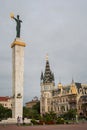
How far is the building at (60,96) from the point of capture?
112 meters

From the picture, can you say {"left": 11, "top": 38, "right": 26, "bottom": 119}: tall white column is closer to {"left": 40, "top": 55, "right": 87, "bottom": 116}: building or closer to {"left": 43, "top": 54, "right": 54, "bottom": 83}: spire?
{"left": 40, "top": 55, "right": 87, "bottom": 116}: building

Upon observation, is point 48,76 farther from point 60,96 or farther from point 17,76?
point 17,76

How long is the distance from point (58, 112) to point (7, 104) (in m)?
33.1

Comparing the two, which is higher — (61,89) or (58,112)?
(61,89)

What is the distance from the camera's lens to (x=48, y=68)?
448ft

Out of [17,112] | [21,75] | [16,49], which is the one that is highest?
[16,49]

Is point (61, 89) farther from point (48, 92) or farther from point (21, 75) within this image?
point (21, 75)

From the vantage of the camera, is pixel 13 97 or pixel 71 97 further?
pixel 71 97

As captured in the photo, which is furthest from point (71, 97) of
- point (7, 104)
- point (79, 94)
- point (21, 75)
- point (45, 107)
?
point (21, 75)

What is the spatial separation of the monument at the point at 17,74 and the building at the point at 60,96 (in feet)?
207

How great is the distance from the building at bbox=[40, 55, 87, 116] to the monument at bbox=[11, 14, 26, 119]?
6322cm

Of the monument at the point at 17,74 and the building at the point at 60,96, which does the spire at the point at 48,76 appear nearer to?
the building at the point at 60,96

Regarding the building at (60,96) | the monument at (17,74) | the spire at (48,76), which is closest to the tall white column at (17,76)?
the monument at (17,74)

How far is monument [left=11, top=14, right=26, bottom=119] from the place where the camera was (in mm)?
45906
